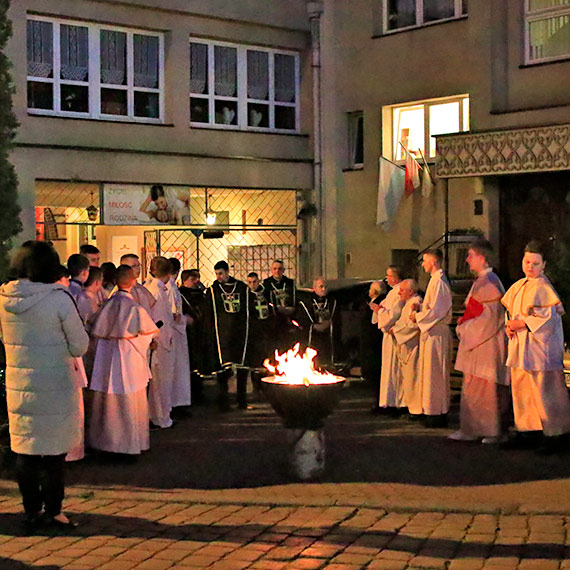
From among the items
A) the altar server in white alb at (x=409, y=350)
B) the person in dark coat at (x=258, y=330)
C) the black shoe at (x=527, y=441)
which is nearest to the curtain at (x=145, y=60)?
the person in dark coat at (x=258, y=330)

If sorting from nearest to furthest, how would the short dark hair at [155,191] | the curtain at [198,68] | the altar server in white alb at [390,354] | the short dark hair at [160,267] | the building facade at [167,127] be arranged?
the short dark hair at [160,267] → the altar server in white alb at [390,354] → the building facade at [167,127] → the short dark hair at [155,191] → the curtain at [198,68]

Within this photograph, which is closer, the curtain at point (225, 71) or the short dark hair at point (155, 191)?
the short dark hair at point (155, 191)

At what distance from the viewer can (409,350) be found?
42.8ft

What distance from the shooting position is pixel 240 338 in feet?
46.2

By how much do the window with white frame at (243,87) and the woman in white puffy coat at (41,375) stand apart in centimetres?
1626

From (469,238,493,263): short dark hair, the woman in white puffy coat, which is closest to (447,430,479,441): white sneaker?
(469,238,493,263): short dark hair

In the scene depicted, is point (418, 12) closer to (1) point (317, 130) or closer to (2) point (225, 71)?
(1) point (317, 130)

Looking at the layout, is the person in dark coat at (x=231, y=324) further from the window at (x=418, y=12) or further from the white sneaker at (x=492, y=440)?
the window at (x=418, y=12)

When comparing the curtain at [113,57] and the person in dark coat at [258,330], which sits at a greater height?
the curtain at [113,57]

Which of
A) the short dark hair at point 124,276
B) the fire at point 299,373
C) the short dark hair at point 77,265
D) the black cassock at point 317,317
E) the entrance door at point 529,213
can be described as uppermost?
the entrance door at point 529,213

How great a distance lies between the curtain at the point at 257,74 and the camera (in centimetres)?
2470

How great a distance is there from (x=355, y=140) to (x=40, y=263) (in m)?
17.8

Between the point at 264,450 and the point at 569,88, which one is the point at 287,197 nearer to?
the point at 569,88

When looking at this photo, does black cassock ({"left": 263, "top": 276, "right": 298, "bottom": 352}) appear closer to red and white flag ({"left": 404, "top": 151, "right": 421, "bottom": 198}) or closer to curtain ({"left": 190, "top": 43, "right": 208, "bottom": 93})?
red and white flag ({"left": 404, "top": 151, "right": 421, "bottom": 198})
